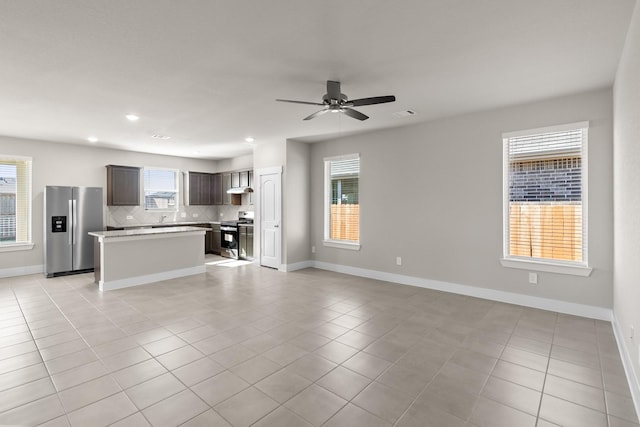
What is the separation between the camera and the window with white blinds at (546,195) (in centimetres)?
397

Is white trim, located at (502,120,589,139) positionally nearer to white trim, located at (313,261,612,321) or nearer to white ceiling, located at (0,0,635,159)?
white ceiling, located at (0,0,635,159)

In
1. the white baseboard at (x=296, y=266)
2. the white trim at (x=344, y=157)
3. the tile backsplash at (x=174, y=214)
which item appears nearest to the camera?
the white trim at (x=344, y=157)

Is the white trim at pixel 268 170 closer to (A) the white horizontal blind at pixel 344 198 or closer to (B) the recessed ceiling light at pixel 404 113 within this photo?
(A) the white horizontal blind at pixel 344 198

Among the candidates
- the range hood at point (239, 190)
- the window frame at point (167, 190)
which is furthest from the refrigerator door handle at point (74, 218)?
the range hood at point (239, 190)

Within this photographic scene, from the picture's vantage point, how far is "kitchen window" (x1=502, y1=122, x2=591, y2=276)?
3965 millimetres

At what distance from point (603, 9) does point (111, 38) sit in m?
3.63

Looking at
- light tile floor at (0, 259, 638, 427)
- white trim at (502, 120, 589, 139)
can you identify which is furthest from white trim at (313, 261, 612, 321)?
white trim at (502, 120, 589, 139)

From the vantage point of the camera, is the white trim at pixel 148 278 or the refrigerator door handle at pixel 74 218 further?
the refrigerator door handle at pixel 74 218

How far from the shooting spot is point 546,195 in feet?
13.8

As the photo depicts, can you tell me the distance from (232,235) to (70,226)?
3.28 m


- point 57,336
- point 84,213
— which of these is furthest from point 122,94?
point 84,213

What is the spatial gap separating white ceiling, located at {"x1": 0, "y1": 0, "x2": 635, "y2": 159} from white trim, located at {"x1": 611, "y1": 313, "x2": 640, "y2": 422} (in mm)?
2568

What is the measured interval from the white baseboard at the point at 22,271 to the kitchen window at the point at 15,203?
1.28 ft

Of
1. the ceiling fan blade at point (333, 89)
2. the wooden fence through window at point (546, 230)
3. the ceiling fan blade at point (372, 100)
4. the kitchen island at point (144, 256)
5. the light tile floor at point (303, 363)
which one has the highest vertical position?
the ceiling fan blade at point (333, 89)
